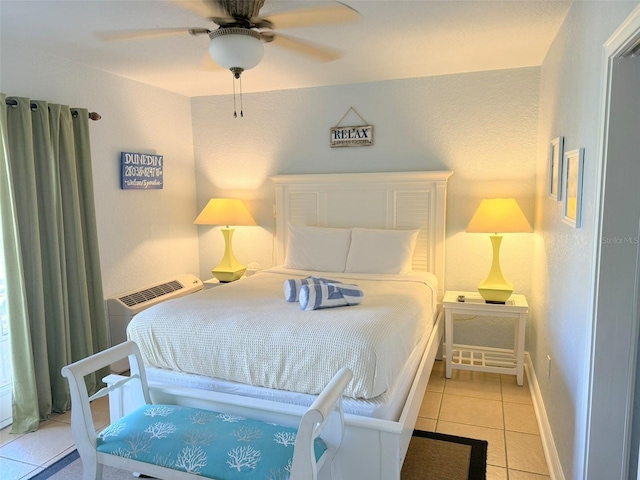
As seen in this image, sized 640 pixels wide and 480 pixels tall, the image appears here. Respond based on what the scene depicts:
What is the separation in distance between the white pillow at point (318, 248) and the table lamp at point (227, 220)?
55cm

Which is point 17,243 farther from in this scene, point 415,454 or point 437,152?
point 437,152

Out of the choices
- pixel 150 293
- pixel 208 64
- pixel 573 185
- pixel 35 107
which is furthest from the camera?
pixel 150 293

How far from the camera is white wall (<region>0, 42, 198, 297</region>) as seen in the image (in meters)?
2.97

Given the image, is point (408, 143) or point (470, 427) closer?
point (470, 427)

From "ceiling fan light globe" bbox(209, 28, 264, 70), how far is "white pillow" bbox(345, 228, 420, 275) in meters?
1.76

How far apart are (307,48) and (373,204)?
1469 mm

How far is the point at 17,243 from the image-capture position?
2.62 metres

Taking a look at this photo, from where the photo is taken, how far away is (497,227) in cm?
317

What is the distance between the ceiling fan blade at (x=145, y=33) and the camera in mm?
2301

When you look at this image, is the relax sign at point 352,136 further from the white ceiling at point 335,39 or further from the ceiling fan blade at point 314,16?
the ceiling fan blade at point 314,16

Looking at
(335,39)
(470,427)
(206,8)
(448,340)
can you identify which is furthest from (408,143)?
(470,427)

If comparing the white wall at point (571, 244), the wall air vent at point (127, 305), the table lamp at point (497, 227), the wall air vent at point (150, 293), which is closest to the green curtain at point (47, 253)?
the wall air vent at point (127, 305)

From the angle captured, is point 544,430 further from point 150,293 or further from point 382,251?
point 150,293

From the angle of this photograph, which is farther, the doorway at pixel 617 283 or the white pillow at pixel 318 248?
the white pillow at pixel 318 248
